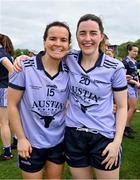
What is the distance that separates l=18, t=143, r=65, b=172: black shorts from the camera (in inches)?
124

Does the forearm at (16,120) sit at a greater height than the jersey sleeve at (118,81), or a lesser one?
lesser

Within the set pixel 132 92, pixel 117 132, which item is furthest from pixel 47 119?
pixel 132 92

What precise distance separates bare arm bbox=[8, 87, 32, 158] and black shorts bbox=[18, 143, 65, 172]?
93 mm

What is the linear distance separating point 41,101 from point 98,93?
1.54 ft

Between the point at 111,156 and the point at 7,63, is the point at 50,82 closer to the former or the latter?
the point at 111,156

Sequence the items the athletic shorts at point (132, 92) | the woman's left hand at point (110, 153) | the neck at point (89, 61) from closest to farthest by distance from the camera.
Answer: the woman's left hand at point (110, 153), the neck at point (89, 61), the athletic shorts at point (132, 92)

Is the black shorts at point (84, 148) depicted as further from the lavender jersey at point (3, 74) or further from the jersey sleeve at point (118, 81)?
the lavender jersey at point (3, 74)

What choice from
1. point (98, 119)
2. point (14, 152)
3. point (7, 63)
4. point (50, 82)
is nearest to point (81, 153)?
point (98, 119)

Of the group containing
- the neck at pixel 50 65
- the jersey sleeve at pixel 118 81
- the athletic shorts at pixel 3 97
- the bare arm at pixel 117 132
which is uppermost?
the neck at pixel 50 65

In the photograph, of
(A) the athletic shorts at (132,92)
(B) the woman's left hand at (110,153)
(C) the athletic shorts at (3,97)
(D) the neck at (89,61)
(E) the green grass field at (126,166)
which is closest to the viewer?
(B) the woman's left hand at (110,153)

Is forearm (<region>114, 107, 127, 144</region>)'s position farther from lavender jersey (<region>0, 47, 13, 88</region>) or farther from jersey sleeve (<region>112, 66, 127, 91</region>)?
lavender jersey (<region>0, 47, 13, 88</region>)

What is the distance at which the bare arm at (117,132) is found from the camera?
298 centimetres

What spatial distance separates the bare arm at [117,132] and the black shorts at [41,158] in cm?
41

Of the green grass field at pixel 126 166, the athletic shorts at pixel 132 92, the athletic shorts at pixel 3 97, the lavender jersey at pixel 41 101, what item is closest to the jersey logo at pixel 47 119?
the lavender jersey at pixel 41 101
